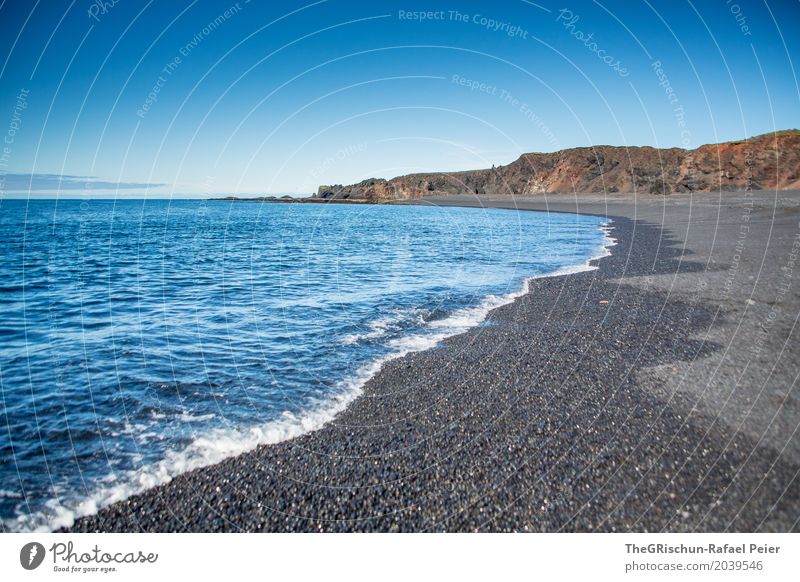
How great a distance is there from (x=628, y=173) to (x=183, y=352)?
468 ft

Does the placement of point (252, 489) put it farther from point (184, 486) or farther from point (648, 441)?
point (648, 441)

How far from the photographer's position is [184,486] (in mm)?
6496

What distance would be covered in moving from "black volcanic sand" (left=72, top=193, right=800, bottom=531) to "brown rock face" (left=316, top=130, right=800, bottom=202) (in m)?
90.7

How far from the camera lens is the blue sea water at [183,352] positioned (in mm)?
7402

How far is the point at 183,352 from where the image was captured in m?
13.0

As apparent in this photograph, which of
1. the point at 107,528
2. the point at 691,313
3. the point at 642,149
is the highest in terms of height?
the point at 642,149

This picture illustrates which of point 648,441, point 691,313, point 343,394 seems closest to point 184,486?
point 343,394

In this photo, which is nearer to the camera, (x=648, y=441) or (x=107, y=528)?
(x=107, y=528)
